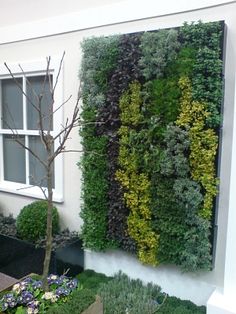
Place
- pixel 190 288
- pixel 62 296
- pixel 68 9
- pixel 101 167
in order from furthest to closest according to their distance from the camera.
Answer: pixel 68 9
pixel 101 167
pixel 190 288
pixel 62 296

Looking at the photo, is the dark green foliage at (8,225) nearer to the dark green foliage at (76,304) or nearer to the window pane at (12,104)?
the window pane at (12,104)

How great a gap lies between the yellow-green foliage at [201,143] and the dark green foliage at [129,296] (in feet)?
2.75

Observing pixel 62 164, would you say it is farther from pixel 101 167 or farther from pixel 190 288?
pixel 190 288

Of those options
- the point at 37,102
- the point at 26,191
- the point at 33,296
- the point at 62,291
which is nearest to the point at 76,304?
the point at 62,291

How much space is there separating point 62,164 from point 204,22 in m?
1.86

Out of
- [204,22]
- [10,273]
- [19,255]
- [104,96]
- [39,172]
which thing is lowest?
[10,273]

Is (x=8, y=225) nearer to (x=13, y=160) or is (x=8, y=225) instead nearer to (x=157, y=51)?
(x=13, y=160)

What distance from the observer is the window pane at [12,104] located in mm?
3430

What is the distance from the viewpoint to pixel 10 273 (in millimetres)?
2953

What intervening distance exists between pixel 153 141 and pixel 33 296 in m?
1.40

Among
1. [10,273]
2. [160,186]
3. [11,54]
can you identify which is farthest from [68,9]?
[10,273]

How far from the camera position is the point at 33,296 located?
1.60 meters

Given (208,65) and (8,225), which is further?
(8,225)

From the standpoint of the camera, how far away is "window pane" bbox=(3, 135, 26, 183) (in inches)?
138
